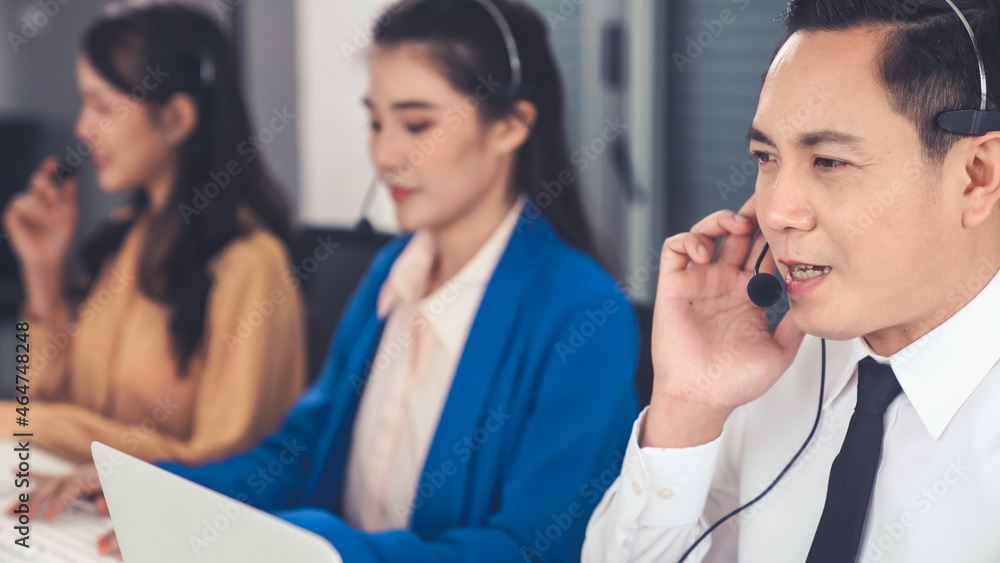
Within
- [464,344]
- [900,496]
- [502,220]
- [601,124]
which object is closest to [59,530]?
[464,344]

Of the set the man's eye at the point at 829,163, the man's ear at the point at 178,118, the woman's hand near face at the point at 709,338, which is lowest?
the woman's hand near face at the point at 709,338

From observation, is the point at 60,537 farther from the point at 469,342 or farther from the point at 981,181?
the point at 981,181

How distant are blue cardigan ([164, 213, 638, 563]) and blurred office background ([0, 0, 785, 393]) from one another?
2.09ft

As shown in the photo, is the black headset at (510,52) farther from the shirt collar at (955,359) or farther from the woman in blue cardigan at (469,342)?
the shirt collar at (955,359)

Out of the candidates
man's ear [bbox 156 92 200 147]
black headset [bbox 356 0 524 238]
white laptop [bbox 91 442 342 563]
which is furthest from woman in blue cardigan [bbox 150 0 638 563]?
man's ear [bbox 156 92 200 147]

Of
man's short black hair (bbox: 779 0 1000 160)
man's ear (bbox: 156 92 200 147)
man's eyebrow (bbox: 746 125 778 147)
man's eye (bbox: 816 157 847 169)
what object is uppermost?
man's short black hair (bbox: 779 0 1000 160)

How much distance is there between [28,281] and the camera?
7.09ft

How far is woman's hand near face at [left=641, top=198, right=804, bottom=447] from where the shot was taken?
1003 mm

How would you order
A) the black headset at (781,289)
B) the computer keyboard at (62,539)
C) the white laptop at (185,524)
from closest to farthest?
the white laptop at (185,524)
the black headset at (781,289)
the computer keyboard at (62,539)

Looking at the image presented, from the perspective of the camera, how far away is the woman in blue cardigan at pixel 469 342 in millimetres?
1278

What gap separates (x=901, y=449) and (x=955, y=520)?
85 millimetres

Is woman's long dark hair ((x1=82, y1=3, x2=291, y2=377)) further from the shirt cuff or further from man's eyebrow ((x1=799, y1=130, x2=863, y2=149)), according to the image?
man's eyebrow ((x1=799, y1=130, x2=863, y2=149))

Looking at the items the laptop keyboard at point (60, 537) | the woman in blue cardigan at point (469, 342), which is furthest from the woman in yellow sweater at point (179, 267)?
the laptop keyboard at point (60, 537)

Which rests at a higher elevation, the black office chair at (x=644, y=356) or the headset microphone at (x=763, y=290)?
the headset microphone at (x=763, y=290)
